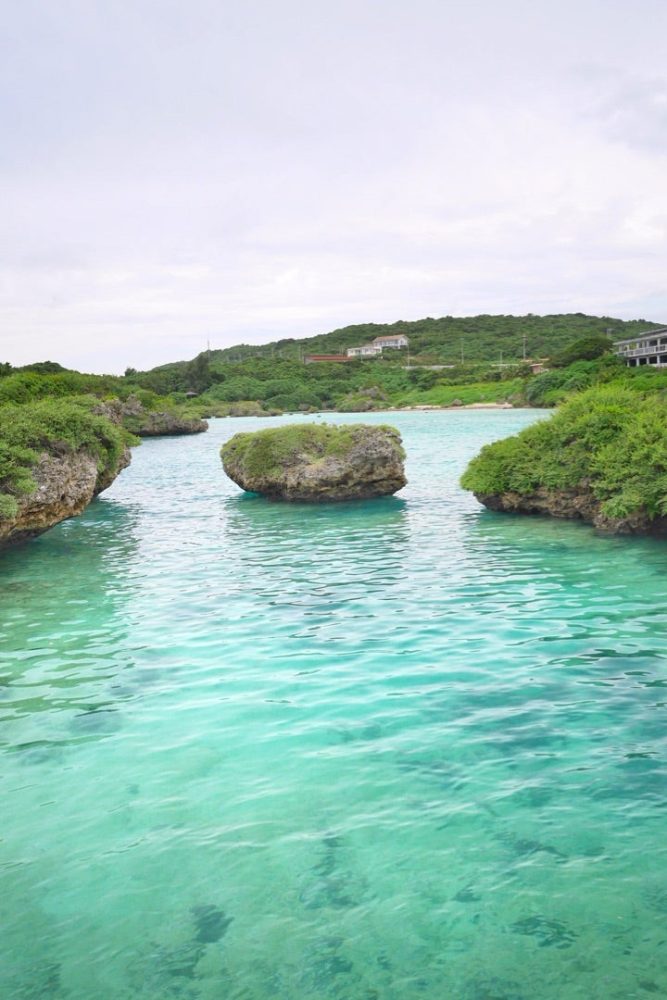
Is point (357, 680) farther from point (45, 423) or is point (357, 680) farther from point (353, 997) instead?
point (45, 423)

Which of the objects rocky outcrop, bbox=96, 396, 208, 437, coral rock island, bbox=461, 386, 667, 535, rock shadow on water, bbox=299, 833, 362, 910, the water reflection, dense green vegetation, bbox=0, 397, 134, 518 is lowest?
rock shadow on water, bbox=299, 833, 362, 910

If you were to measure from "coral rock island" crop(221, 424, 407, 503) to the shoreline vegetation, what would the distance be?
4226 mm

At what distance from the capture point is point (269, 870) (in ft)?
20.7

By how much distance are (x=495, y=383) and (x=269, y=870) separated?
124999mm

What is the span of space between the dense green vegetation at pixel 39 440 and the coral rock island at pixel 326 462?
5515 millimetres

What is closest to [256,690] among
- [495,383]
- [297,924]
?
[297,924]

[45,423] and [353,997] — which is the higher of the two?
[45,423]

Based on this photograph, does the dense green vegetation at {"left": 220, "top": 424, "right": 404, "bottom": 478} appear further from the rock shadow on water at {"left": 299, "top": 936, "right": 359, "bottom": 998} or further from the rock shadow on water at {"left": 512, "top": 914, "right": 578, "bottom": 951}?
the rock shadow on water at {"left": 299, "top": 936, "right": 359, "bottom": 998}

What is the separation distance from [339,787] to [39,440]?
1550 centimetres

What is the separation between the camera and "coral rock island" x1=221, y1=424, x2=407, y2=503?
27.5m

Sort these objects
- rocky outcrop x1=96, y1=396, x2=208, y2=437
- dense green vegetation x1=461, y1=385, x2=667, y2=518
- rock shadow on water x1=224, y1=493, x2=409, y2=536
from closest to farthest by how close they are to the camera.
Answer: dense green vegetation x1=461, y1=385, x2=667, y2=518 < rock shadow on water x1=224, y1=493, x2=409, y2=536 < rocky outcrop x1=96, y1=396, x2=208, y2=437

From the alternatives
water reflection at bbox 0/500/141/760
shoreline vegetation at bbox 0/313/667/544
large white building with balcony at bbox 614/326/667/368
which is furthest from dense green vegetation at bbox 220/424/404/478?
large white building with balcony at bbox 614/326/667/368

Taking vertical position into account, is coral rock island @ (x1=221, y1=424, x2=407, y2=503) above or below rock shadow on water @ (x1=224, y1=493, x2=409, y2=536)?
above

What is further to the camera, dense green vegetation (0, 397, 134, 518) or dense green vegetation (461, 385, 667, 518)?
dense green vegetation (461, 385, 667, 518)
